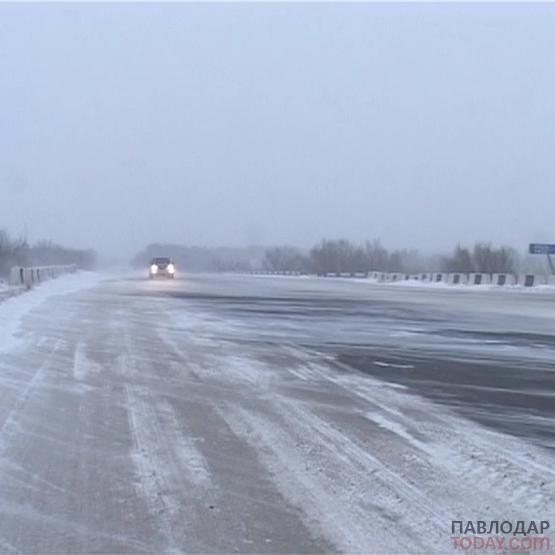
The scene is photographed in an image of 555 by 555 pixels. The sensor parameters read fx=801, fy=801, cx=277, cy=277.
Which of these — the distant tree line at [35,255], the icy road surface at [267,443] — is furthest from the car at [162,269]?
the icy road surface at [267,443]

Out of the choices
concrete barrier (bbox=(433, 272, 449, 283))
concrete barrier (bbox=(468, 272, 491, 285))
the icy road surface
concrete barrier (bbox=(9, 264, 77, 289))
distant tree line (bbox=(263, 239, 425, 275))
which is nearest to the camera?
the icy road surface

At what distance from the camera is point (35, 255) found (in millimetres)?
86188

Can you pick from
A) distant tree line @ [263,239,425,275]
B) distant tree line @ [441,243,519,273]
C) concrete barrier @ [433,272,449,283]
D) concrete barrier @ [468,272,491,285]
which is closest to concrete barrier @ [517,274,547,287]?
concrete barrier @ [468,272,491,285]

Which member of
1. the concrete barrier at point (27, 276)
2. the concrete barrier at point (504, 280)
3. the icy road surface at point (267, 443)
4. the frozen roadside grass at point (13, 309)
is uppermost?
the concrete barrier at point (27, 276)

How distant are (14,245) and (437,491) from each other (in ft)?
199

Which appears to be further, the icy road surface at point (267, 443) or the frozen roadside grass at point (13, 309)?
the frozen roadside grass at point (13, 309)

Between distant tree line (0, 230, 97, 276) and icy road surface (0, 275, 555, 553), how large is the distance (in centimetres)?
4194

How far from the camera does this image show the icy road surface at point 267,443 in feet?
17.5

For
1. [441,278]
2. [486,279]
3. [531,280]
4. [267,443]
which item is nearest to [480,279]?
[486,279]

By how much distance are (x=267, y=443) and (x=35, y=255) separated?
82.9 m

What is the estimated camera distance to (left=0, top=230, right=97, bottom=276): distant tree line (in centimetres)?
5653

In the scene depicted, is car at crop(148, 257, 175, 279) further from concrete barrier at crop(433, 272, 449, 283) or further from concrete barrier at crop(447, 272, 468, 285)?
concrete barrier at crop(447, 272, 468, 285)

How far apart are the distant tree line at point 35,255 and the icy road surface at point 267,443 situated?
138 ft

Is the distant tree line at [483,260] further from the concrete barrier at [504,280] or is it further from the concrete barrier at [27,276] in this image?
the concrete barrier at [27,276]
